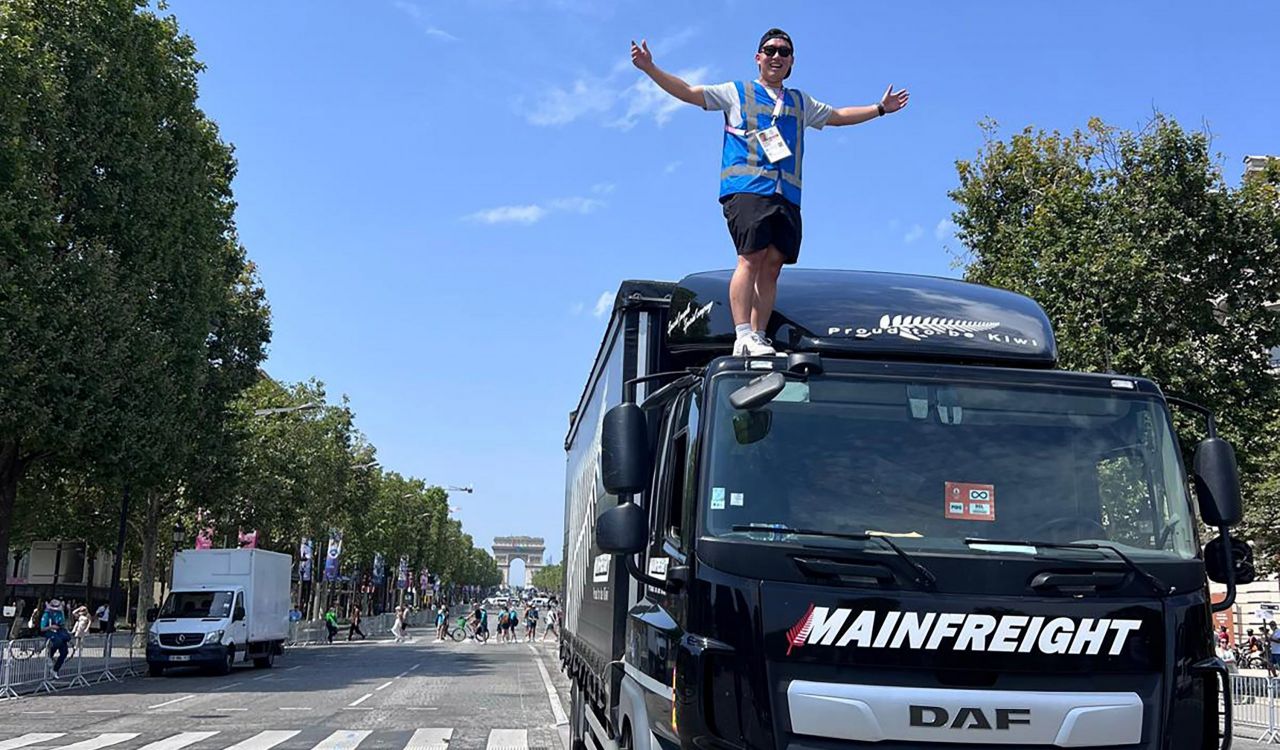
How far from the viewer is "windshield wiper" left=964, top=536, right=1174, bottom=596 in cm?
435

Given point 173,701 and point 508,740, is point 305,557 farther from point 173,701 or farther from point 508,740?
point 508,740

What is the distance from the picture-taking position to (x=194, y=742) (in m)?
13.3

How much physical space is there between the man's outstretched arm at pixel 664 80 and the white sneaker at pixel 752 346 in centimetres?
129

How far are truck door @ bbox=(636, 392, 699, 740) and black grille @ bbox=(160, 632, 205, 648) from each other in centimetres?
2508

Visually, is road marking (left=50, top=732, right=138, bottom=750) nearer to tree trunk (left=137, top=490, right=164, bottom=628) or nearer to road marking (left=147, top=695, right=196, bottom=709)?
road marking (left=147, top=695, right=196, bottom=709)

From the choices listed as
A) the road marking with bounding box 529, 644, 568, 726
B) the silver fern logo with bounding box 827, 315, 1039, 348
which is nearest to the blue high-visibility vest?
the silver fern logo with bounding box 827, 315, 1039, 348

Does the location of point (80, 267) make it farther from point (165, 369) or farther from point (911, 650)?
point (911, 650)

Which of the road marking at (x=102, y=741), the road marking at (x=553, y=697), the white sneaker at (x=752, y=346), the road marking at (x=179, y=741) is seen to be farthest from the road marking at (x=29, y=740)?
the white sneaker at (x=752, y=346)

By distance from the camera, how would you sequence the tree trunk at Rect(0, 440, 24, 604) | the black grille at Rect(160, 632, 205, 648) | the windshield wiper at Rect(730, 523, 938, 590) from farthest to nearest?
the black grille at Rect(160, 632, 205, 648)
the tree trunk at Rect(0, 440, 24, 604)
the windshield wiper at Rect(730, 523, 938, 590)

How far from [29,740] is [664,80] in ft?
40.4

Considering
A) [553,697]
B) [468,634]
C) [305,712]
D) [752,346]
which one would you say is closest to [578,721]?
[752,346]

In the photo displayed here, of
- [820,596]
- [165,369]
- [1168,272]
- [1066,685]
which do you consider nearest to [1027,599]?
[1066,685]

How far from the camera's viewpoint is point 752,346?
17.5ft

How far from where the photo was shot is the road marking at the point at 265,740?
1286cm
